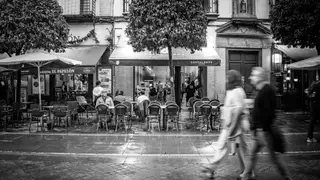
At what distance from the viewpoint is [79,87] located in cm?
1727

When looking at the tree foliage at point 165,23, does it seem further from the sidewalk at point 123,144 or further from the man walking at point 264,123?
the man walking at point 264,123

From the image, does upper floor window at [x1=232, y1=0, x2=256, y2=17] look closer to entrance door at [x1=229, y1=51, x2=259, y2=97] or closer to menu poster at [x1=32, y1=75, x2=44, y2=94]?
entrance door at [x1=229, y1=51, x2=259, y2=97]

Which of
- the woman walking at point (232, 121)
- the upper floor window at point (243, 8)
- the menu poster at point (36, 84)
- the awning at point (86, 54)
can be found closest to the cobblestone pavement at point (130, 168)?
the woman walking at point (232, 121)

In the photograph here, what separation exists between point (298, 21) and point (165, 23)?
610 centimetres

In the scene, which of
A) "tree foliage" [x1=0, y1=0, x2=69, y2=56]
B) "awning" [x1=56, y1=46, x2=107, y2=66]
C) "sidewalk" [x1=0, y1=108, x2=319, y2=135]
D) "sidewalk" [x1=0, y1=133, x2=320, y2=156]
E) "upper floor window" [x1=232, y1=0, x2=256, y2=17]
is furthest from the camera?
"upper floor window" [x1=232, y1=0, x2=256, y2=17]

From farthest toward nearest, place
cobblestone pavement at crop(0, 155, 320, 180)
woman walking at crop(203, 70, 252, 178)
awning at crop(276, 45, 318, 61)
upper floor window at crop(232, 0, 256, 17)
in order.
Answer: upper floor window at crop(232, 0, 256, 17)
awning at crop(276, 45, 318, 61)
cobblestone pavement at crop(0, 155, 320, 180)
woman walking at crop(203, 70, 252, 178)

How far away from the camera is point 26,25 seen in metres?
11.6

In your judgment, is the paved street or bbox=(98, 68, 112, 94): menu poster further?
bbox=(98, 68, 112, 94): menu poster

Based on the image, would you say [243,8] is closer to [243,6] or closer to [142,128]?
[243,6]

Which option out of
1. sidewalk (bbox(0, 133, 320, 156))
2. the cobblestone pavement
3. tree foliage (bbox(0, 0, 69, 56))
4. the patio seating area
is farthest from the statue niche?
the cobblestone pavement

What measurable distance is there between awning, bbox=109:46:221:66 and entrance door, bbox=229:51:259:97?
2.09 meters

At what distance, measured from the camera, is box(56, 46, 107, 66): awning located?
14713 mm

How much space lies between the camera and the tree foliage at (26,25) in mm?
11477

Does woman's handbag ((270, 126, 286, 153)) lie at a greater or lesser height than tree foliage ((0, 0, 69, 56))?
lesser
